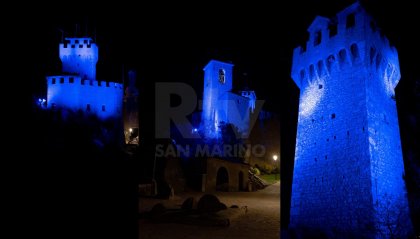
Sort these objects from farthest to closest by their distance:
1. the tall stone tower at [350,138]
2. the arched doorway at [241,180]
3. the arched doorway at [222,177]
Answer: the arched doorway at [241,180] → the arched doorway at [222,177] → the tall stone tower at [350,138]

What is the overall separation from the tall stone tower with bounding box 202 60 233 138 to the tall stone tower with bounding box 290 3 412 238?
32.7 m

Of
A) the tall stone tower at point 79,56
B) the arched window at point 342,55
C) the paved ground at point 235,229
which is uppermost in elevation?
the tall stone tower at point 79,56

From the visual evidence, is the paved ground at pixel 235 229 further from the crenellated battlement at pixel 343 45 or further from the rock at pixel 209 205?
the crenellated battlement at pixel 343 45

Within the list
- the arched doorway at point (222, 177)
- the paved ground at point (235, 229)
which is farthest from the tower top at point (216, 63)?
the paved ground at point (235, 229)

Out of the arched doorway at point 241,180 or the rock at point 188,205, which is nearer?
the rock at point 188,205

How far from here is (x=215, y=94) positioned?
176 ft

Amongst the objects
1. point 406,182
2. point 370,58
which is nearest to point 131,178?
point 370,58

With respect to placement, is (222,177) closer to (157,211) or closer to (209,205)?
(209,205)

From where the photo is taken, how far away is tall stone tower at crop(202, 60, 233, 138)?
52062 millimetres

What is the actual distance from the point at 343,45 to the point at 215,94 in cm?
3674

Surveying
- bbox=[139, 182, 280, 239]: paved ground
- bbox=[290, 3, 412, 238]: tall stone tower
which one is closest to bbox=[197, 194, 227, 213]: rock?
bbox=[139, 182, 280, 239]: paved ground

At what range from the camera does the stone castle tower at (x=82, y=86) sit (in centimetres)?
3953

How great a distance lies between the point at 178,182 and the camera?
33906 millimetres

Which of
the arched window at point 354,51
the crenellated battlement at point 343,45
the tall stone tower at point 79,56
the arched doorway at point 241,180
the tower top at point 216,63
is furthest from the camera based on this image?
the tower top at point 216,63
